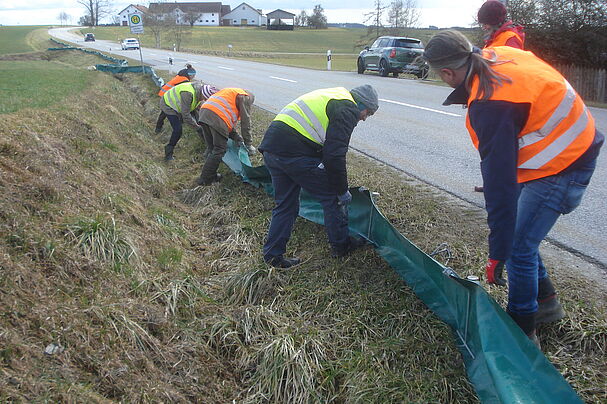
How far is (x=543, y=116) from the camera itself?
7.64 feet

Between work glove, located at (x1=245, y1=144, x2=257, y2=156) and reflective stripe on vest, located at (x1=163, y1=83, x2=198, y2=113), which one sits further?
reflective stripe on vest, located at (x1=163, y1=83, x2=198, y2=113)

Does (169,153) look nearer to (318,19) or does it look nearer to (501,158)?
(501,158)

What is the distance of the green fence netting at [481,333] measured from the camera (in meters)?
2.17

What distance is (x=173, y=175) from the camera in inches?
290

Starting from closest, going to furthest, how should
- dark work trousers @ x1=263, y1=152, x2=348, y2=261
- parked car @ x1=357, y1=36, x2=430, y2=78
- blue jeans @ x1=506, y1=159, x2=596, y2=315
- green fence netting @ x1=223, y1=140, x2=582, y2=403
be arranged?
green fence netting @ x1=223, y1=140, x2=582, y2=403 < blue jeans @ x1=506, y1=159, x2=596, y2=315 < dark work trousers @ x1=263, y1=152, x2=348, y2=261 < parked car @ x1=357, y1=36, x2=430, y2=78

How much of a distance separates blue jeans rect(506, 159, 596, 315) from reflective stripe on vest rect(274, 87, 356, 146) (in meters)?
1.66

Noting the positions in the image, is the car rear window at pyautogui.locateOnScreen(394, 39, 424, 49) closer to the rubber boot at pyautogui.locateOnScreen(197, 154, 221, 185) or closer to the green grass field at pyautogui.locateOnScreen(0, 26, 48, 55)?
the rubber boot at pyautogui.locateOnScreen(197, 154, 221, 185)

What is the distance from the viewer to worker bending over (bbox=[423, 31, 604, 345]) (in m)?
2.29

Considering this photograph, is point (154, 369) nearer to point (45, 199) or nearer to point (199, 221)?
point (45, 199)

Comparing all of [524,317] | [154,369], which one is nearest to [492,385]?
[524,317]

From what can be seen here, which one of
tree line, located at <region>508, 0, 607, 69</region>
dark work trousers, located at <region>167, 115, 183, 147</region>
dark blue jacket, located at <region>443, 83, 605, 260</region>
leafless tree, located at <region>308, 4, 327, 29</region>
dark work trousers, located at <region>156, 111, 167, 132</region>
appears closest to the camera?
dark blue jacket, located at <region>443, 83, 605, 260</region>

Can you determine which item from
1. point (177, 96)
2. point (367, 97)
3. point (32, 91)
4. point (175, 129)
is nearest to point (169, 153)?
point (175, 129)

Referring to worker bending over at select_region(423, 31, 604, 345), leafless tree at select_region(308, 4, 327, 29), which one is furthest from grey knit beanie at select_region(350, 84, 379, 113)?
leafless tree at select_region(308, 4, 327, 29)

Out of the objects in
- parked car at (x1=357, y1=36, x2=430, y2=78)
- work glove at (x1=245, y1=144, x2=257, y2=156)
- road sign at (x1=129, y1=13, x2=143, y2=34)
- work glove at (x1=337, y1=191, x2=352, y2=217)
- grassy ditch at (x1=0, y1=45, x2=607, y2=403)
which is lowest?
grassy ditch at (x1=0, y1=45, x2=607, y2=403)
